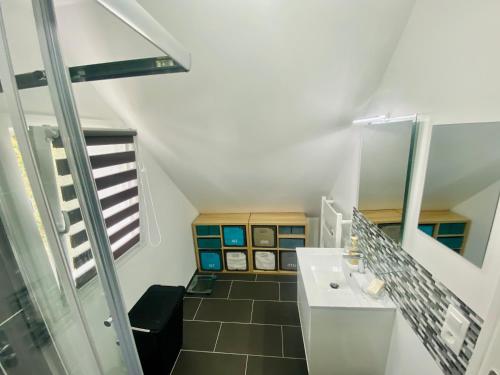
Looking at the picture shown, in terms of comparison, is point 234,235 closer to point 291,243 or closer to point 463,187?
point 291,243

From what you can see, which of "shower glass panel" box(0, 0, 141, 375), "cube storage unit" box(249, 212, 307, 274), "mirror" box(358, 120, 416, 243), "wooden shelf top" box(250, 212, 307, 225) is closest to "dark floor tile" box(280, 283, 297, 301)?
"cube storage unit" box(249, 212, 307, 274)

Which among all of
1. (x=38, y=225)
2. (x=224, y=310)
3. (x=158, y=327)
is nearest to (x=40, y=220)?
(x=38, y=225)

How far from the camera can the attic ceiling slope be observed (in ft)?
3.58

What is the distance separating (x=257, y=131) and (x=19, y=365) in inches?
64.2

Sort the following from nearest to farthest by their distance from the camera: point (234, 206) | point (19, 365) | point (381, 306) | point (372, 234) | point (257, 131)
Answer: point (19, 365)
point (381, 306)
point (372, 234)
point (257, 131)
point (234, 206)

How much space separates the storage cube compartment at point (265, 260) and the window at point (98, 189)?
158cm

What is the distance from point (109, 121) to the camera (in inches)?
62.9

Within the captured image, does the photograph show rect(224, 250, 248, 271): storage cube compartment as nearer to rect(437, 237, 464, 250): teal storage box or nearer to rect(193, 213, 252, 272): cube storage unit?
rect(193, 213, 252, 272): cube storage unit

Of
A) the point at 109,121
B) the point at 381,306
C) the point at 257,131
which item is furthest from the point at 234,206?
the point at 381,306

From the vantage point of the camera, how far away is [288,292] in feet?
8.54

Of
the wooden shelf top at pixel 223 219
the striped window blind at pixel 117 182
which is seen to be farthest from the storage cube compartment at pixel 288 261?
the striped window blind at pixel 117 182

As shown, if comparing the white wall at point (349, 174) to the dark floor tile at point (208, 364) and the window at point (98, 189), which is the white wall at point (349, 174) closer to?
the dark floor tile at point (208, 364)

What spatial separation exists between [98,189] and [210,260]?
1.86 meters

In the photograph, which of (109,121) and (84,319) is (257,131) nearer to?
(109,121)
